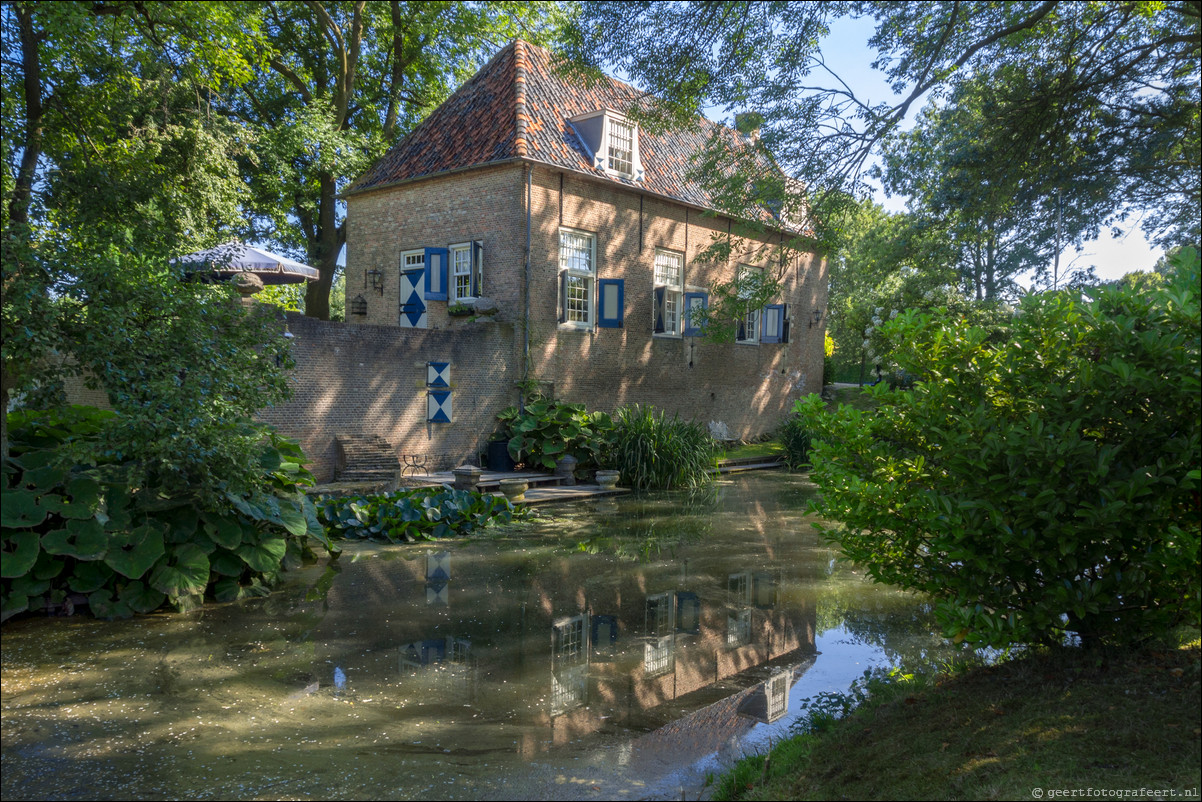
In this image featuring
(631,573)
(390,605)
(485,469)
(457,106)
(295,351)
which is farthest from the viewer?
(457,106)

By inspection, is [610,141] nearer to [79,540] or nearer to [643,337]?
[643,337]

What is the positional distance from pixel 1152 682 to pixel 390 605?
17.0 ft

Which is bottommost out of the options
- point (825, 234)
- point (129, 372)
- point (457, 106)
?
point (129, 372)

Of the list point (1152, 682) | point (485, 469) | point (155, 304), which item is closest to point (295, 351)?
point (485, 469)

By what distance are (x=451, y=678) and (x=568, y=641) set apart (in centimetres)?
105

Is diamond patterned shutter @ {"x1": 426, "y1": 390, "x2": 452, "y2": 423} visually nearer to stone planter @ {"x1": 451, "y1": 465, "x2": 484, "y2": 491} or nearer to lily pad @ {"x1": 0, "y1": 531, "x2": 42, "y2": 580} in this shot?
stone planter @ {"x1": 451, "y1": 465, "x2": 484, "y2": 491}

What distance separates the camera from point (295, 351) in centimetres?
1216

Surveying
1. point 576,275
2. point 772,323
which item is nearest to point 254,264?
point 576,275

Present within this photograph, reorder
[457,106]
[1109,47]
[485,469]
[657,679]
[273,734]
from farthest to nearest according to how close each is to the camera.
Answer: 1. [457,106]
2. [485,469]
3. [1109,47]
4. [657,679]
5. [273,734]

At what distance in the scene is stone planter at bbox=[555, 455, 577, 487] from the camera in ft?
47.4

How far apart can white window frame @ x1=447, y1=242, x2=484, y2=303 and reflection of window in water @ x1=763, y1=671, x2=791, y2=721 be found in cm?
1247

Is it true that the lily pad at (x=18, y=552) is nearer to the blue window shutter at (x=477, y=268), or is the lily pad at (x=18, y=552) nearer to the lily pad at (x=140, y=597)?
the lily pad at (x=140, y=597)

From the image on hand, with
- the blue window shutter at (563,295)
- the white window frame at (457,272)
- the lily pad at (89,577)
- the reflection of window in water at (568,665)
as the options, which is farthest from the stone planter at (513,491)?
the lily pad at (89,577)

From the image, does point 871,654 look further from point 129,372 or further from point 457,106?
point 457,106
